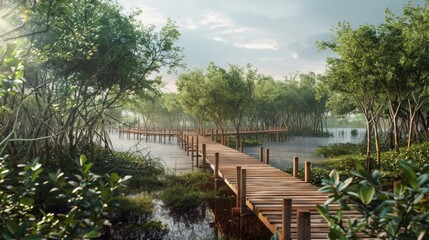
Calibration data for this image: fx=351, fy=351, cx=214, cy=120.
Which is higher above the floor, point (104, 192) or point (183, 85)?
point (183, 85)

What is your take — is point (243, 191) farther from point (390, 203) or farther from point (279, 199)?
point (390, 203)

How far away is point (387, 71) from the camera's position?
1781cm

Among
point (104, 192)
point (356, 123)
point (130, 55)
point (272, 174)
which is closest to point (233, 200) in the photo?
point (272, 174)

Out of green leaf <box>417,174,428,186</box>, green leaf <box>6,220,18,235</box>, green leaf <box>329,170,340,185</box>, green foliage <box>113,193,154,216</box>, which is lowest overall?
green foliage <box>113,193,154,216</box>

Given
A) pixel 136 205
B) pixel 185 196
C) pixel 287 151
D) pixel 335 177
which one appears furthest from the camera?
pixel 287 151

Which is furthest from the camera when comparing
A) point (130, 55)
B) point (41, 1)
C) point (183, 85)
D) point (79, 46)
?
point (183, 85)

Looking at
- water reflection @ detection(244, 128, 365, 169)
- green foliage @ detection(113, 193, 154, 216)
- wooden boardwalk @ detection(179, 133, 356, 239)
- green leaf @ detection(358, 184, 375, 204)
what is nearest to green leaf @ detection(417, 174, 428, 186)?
green leaf @ detection(358, 184, 375, 204)

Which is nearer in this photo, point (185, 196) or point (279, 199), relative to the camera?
point (279, 199)

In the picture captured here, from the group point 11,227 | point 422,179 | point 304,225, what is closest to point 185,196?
point 304,225

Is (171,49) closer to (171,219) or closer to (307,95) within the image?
(171,219)

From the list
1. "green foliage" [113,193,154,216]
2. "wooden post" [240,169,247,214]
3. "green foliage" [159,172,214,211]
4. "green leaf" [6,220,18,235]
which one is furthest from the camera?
"green foliage" [159,172,214,211]

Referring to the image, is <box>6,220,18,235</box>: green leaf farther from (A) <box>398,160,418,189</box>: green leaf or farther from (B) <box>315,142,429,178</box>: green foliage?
(B) <box>315,142,429,178</box>: green foliage

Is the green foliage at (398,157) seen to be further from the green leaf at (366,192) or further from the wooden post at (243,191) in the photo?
the green leaf at (366,192)

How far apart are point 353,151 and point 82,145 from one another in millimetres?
22791
